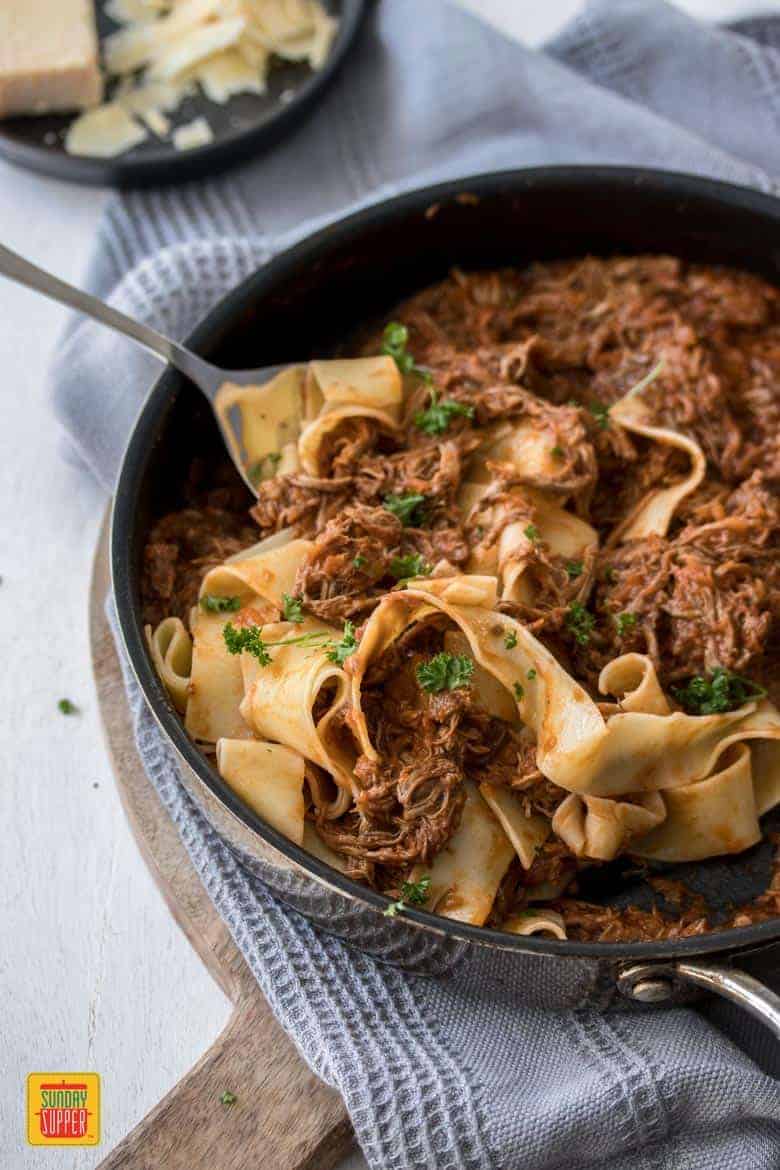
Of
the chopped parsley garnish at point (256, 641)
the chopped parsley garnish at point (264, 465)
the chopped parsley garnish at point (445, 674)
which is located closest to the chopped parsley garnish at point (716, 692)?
the chopped parsley garnish at point (445, 674)

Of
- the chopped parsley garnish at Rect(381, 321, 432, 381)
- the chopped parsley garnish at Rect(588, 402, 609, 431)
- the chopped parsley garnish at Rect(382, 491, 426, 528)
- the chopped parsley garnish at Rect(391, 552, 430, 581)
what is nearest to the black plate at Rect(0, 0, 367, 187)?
the chopped parsley garnish at Rect(381, 321, 432, 381)

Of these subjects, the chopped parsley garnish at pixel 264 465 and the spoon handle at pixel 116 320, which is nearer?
the spoon handle at pixel 116 320

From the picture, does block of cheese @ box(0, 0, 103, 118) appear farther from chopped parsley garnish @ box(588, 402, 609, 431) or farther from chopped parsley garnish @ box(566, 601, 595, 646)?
chopped parsley garnish @ box(566, 601, 595, 646)

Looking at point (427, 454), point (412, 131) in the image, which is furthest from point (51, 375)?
point (412, 131)

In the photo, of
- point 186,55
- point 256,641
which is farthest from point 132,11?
point 256,641

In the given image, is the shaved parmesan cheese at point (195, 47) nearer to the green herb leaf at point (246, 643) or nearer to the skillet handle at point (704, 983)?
the green herb leaf at point (246, 643)
